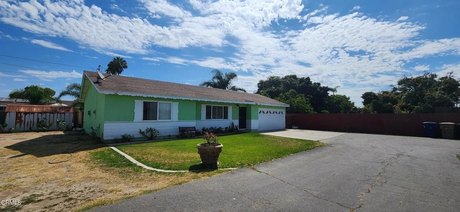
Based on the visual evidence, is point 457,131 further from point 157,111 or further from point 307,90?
point 307,90

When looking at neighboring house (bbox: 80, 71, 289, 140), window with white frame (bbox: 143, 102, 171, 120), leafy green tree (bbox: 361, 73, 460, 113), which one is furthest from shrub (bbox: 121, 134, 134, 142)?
leafy green tree (bbox: 361, 73, 460, 113)

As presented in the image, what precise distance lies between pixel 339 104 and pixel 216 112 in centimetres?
3518

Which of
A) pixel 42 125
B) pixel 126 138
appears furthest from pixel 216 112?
pixel 42 125

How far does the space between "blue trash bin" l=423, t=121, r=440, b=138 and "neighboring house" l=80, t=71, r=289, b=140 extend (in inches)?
525

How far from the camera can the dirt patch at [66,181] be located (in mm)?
5112

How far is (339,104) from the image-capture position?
47.8 m

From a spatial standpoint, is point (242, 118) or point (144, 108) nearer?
point (144, 108)

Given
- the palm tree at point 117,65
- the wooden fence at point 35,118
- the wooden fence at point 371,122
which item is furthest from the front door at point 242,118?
the palm tree at point 117,65

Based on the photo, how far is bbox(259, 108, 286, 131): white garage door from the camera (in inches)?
951

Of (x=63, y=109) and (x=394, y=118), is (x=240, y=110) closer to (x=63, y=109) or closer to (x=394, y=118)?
(x=394, y=118)

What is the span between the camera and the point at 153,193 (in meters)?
5.44

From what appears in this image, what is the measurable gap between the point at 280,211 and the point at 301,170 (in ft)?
11.2

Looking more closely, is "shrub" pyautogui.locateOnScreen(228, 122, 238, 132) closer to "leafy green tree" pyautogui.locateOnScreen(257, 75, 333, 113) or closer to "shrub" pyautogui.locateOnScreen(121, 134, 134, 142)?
"shrub" pyautogui.locateOnScreen(121, 134, 134, 142)

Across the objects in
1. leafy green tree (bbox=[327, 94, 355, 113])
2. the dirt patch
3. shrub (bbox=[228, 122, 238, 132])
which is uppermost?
leafy green tree (bbox=[327, 94, 355, 113])
